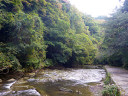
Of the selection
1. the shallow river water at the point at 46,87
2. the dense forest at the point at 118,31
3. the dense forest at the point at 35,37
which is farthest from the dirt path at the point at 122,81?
the dense forest at the point at 35,37

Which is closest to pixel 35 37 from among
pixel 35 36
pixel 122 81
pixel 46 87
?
pixel 35 36

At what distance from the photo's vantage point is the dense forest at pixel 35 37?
12406 mm

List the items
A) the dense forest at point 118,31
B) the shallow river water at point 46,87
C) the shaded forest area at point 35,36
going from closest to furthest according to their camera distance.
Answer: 1. the shallow river water at point 46,87
2. the shaded forest area at point 35,36
3. the dense forest at point 118,31

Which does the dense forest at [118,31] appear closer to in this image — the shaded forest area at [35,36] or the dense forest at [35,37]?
the shaded forest area at [35,36]

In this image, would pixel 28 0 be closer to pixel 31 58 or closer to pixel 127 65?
pixel 31 58

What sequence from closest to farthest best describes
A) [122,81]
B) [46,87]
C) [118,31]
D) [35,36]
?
1. [122,81]
2. [46,87]
3. [118,31]
4. [35,36]

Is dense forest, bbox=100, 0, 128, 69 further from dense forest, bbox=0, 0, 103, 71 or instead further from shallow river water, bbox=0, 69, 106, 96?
shallow river water, bbox=0, 69, 106, 96

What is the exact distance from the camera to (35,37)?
50.4 feet

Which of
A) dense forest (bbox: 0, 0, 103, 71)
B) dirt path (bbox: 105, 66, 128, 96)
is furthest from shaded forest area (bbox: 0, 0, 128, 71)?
dirt path (bbox: 105, 66, 128, 96)

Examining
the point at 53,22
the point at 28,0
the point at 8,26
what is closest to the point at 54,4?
the point at 53,22

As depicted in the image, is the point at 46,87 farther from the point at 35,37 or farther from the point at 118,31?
the point at 118,31

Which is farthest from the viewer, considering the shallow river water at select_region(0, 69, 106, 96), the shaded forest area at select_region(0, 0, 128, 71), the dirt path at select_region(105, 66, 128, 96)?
the shaded forest area at select_region(0, 0, 128, 71)

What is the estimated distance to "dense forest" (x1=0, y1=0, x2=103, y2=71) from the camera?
12.4 meters

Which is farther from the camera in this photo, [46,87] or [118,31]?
[118,31]
